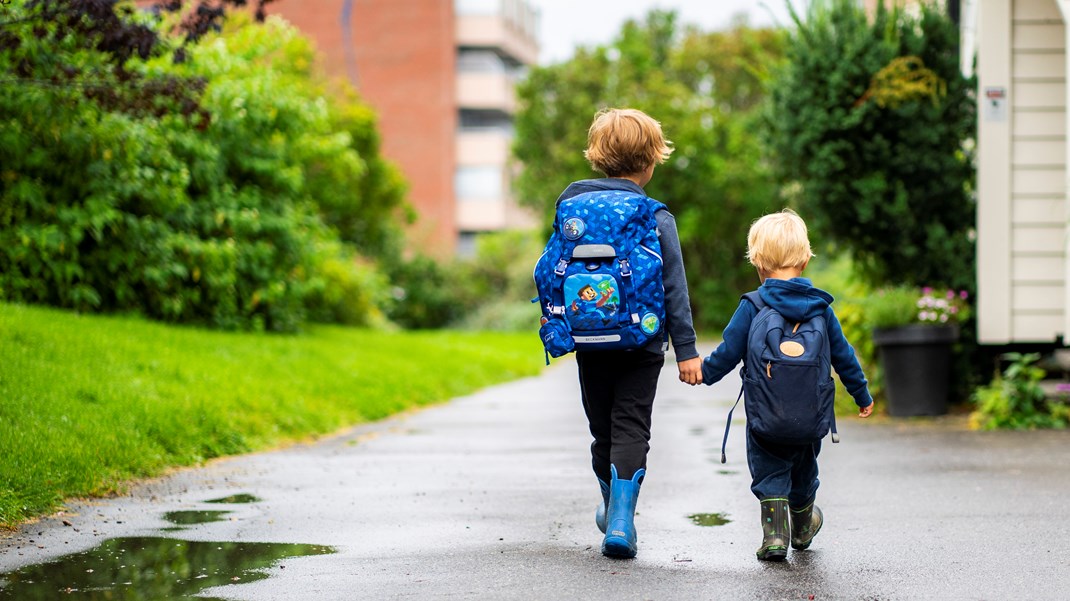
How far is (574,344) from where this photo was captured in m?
5.31

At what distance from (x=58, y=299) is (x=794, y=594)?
952 cm

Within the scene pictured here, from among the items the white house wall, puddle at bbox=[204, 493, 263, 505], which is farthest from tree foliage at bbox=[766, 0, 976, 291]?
puddle at bbox=[204, 493, 263, 505]

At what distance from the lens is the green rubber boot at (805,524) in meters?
5.43

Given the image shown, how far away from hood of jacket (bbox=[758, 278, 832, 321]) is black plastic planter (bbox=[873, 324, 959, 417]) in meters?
6.42

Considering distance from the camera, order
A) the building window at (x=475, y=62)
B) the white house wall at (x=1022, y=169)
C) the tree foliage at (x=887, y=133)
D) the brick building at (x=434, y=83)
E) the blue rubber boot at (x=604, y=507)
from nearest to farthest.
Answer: the blue rubber boot at (x=604, y=507)
the white house wall at (x=1022, y=169)
the tree foliage at (x=887, y=133)
the brick building at (x=434, y=83)
the building window at (x=475, y=62)

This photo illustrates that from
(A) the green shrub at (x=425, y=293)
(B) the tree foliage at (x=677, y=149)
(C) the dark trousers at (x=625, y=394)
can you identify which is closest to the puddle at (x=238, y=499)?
(C) the dark trousers at (x=625, y=394)

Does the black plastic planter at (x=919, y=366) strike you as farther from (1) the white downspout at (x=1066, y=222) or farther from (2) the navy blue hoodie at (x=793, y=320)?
(2) the navy blue hoodie at (x=793, y=320)

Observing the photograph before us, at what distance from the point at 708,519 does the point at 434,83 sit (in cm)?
5125

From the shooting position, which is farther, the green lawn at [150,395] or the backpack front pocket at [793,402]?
the green lawn at [150,395]

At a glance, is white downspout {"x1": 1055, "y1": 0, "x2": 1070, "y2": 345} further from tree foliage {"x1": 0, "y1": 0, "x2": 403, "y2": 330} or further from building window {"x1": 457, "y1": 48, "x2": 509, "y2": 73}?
building window {"x1": 457, "y1": 48, "x2": 509, "y2": 73}

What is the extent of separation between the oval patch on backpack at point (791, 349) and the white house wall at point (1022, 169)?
662cm

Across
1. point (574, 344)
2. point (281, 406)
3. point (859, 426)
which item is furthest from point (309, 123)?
point (574, 344)

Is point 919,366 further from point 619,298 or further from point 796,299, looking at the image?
point 619,298

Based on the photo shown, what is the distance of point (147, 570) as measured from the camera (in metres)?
5.10
